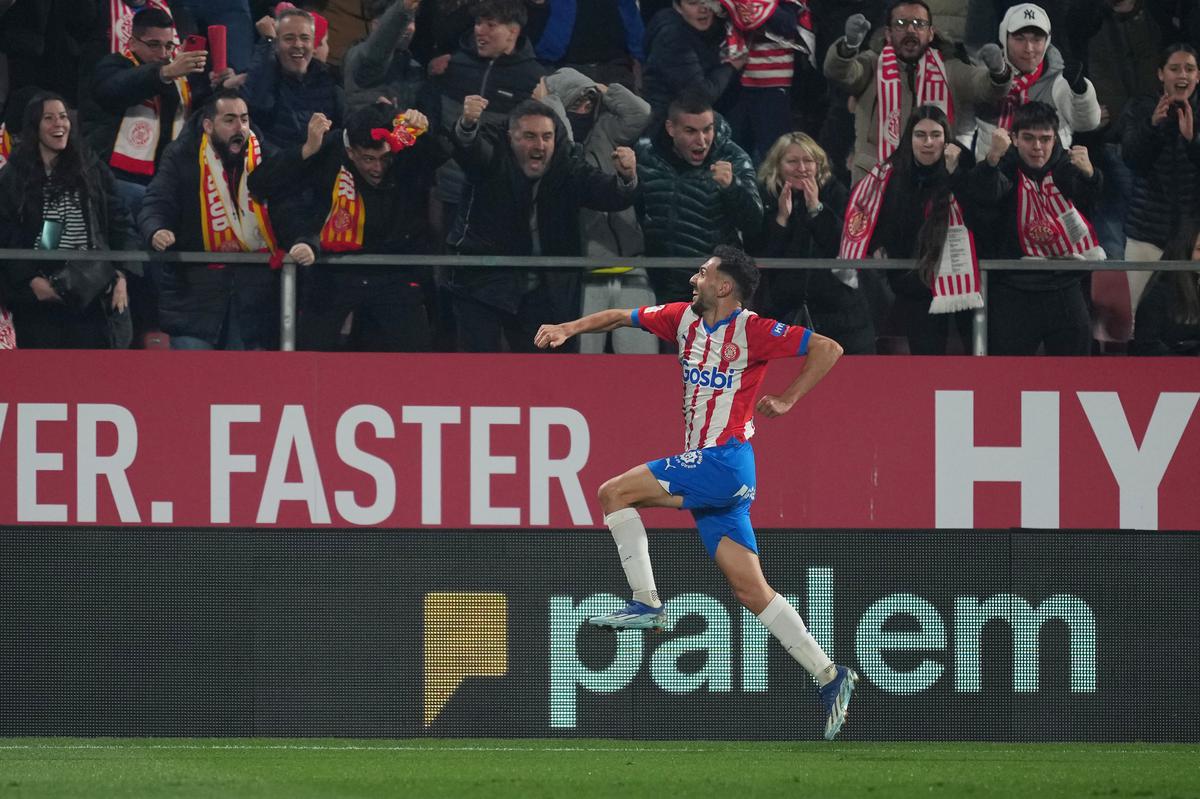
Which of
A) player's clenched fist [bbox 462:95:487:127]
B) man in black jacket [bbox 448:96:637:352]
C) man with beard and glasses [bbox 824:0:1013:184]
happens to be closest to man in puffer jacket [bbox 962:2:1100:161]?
man with beard and glasses [bbox 824:0:1013:184]

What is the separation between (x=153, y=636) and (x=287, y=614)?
641 millimetres

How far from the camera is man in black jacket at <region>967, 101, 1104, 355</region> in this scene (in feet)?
32.7

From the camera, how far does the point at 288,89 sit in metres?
10.1

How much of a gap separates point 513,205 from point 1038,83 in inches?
124

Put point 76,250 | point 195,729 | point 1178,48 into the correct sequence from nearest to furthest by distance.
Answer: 1. point 195,729
2. point 76,250
3. point 1178,48

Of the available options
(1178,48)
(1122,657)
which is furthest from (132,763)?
(1178,48)

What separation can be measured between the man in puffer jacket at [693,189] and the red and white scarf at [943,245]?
561 millimetres

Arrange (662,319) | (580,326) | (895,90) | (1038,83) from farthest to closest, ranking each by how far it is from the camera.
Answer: (1038,83), (895,90), (662,319), (580,326)

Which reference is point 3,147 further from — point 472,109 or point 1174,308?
point 1174,308

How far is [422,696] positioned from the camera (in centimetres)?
836

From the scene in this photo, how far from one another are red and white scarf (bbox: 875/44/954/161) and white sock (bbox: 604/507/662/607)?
3.43 m

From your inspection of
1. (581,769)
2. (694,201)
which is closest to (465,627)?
(581,769)

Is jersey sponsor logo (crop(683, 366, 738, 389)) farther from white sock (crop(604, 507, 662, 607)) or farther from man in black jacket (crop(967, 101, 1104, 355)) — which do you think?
man in black jacket (crop(967, 101, 1104, 355))

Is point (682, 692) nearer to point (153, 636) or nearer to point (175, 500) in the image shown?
point (153, 636)
